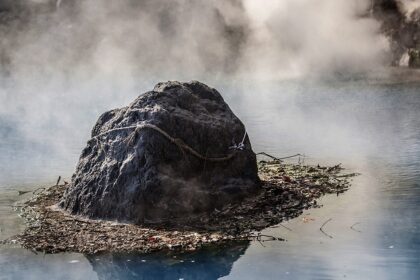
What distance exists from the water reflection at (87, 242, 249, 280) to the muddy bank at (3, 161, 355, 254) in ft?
0.72

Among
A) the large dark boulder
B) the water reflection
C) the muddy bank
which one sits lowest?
the water reflection

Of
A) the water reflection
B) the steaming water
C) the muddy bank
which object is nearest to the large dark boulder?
the muddy bank

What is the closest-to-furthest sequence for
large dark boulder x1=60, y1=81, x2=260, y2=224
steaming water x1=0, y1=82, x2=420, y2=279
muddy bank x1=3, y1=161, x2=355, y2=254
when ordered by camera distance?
1. steaming water x1=0, y1=82, x2=420, y2=279
2. muddy bank x1=3, y1=161, x2=355, y2=254
3. large dark boulder x1=60, y1=81, x2=260, y2=224

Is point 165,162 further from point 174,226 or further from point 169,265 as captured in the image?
point 169,265

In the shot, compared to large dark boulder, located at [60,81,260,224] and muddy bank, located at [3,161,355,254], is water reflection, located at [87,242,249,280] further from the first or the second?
large dark boulder, located at [60,81,260,224]

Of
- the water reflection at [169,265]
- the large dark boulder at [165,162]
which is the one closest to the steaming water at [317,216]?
the water reflection at [169,265]

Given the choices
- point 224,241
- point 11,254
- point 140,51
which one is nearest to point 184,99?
point 224,241

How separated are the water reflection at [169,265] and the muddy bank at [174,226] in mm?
218

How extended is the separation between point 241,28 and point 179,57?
458cm

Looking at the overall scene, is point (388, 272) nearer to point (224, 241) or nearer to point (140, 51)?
point (224, 241)

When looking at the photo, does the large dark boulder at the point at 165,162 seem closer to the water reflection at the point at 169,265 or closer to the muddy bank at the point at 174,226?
the muddy bank at the point at 174,226

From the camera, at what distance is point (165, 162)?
10.7 metres

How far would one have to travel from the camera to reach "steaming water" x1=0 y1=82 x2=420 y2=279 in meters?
8.37

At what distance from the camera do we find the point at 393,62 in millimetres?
39500
